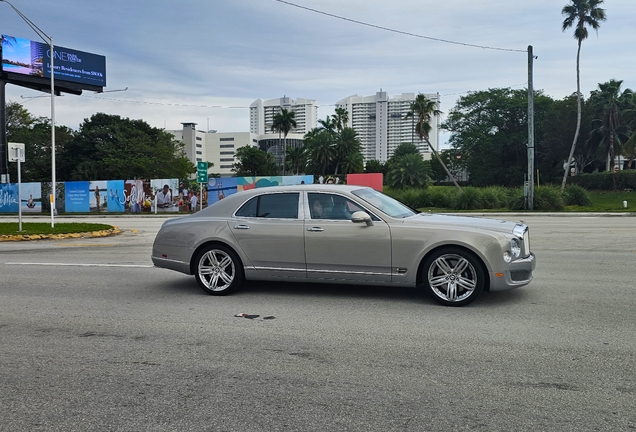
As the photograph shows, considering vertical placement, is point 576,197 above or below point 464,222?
above

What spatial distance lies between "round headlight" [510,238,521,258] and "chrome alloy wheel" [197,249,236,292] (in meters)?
3.62

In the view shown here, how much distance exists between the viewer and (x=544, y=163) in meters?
76.6

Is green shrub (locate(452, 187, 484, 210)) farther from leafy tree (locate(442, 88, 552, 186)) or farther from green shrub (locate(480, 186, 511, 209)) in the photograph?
leafy tree (locate(442, 88, 552, 186))

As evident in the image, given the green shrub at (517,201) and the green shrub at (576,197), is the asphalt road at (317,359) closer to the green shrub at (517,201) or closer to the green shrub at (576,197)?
the green shrub at (517,201)

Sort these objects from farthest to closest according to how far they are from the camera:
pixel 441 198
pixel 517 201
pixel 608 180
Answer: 1. pixel 608 180
2. pixel 441 198
3. pixel 517 201

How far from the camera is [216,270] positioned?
772 centimetres

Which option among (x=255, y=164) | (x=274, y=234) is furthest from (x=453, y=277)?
(x=255, y=164)

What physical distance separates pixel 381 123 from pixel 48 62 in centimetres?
14187

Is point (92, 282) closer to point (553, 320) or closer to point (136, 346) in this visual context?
point (136, 346)

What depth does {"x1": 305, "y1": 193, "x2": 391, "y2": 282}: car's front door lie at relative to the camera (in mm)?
6934

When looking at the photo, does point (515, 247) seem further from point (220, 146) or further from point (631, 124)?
point (220, 146)

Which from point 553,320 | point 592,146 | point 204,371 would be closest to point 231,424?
point 204,371

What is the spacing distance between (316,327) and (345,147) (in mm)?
83930

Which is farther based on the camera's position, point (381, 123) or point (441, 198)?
point (381, 123)
